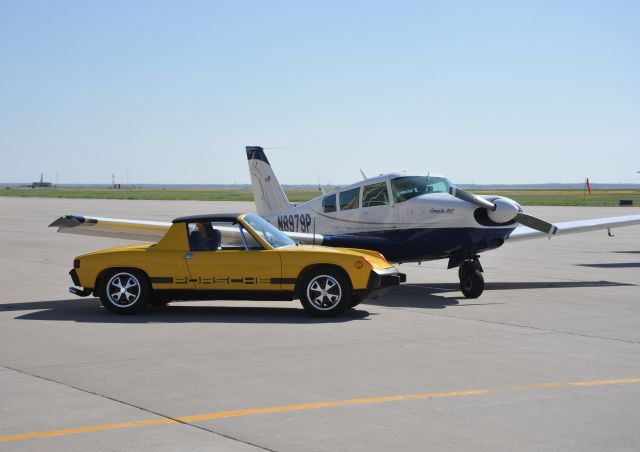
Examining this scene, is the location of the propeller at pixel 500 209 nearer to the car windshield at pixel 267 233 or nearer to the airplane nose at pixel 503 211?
the airplane nose at pixel 503 211

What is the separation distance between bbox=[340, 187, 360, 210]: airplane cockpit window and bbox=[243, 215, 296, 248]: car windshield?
401 centimetres

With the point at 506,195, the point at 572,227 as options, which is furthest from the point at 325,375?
the point at 506,195

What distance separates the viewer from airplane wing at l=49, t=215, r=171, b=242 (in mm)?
15281

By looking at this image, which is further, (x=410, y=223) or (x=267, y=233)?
(x=410, y=223)

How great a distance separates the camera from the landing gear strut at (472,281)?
49.4 feet

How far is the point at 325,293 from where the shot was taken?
40.3 feet

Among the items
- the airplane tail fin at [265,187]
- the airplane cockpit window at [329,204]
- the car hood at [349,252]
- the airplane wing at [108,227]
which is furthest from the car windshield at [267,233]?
the airplane tail fin at [265,187]

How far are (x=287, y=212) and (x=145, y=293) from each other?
6.92 meters

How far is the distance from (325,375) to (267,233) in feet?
15.8

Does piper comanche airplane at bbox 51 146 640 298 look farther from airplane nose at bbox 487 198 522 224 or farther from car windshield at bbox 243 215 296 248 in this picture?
car windshield at bbox 243 215 296 248

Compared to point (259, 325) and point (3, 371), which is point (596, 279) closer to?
point (259, 325)

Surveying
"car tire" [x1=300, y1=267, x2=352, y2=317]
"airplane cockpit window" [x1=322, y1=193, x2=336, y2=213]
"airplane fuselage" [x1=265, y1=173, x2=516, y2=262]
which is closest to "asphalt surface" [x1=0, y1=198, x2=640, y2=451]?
"car tire" [x1=300, y1=267, x2=352, y2=317]

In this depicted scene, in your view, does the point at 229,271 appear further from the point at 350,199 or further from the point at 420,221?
the point at 350,199

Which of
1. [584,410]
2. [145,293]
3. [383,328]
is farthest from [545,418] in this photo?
[145,293]
